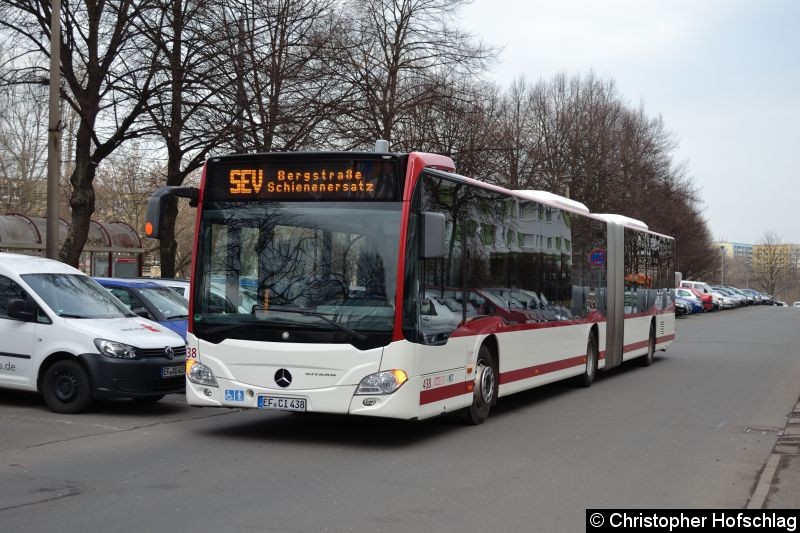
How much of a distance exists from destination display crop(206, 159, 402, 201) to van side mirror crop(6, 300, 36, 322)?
3.12m

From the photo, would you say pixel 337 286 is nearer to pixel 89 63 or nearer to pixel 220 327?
pixel 220 327

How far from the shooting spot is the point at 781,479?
8.41m

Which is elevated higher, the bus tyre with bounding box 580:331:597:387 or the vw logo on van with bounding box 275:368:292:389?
the vw logo on van with bounding box 275:368:292:389

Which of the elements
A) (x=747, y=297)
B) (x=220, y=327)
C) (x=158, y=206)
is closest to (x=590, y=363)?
(x=220, y=327)

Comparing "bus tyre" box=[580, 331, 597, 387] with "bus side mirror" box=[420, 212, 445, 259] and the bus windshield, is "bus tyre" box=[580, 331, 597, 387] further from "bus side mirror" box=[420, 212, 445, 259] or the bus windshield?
the bus windshield

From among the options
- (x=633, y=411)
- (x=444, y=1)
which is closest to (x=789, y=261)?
(x=444, y=1)

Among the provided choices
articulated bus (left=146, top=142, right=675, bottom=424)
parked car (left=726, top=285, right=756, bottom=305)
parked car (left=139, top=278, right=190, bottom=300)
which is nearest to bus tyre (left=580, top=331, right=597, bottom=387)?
articulated bus (left=146, top=142, right=675, bottom=424)

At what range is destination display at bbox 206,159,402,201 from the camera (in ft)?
32.5

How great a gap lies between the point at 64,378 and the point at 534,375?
20.4 feet

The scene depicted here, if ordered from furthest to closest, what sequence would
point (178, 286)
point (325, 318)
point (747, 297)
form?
point (747, 297) → point (178, 286) → point (325, 318)

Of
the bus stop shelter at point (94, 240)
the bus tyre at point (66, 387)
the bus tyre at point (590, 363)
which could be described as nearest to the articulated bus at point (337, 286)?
the bus tyre at point (66, 387)

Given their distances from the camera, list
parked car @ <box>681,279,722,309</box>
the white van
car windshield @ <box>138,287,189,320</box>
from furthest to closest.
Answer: parked car @ <box>681,279,722,309</box> < car windshield @ <box>138,287,189,320</box> < the white van

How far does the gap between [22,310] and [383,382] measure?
16.6ft

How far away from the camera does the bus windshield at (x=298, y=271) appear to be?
965cm
